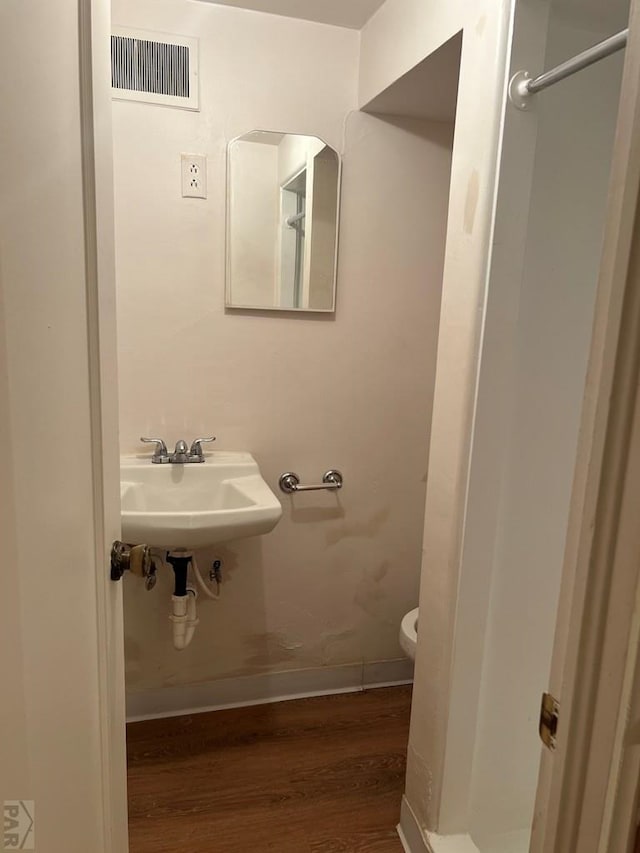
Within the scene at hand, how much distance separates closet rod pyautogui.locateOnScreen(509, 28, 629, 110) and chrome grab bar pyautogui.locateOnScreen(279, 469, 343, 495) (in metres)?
1.28

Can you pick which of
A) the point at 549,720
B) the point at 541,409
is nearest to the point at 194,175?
the point at 541,409

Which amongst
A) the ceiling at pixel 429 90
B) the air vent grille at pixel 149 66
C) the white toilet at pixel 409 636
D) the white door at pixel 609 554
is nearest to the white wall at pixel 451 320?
the ceiling at pixel 429 90

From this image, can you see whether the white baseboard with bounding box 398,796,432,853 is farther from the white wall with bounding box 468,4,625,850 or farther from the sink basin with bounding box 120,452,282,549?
the sink basin with bounding box 120,452,282,549

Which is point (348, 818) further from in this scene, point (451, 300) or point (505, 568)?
point (451, 300)

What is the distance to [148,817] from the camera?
1.66m

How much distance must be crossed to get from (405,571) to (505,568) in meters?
0.84

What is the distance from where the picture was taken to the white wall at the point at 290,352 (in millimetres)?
1769

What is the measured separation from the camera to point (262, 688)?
2176 mm

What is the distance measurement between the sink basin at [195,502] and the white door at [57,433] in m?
0.56

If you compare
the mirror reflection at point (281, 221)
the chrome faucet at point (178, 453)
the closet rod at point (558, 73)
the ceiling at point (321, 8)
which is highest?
the ceiling at point (321, 8)

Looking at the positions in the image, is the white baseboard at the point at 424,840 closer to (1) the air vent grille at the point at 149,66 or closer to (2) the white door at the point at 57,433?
(2) the white door at the point at 57,433

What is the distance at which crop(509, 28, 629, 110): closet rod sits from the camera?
3.26 feet

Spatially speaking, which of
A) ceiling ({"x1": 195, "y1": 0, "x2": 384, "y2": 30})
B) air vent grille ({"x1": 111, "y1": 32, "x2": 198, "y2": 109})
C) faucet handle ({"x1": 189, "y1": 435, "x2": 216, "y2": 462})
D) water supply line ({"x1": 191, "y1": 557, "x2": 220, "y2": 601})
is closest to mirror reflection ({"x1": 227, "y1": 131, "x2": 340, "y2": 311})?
air vent grille ({"x1": 111, "y1": 32, "x2": 198, "y2": 109})

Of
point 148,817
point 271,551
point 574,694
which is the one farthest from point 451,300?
point 148,817
